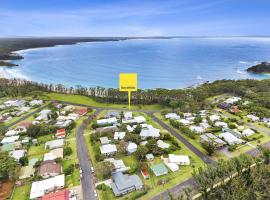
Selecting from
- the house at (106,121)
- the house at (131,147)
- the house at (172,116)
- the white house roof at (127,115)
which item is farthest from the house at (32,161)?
the house at (172,116)

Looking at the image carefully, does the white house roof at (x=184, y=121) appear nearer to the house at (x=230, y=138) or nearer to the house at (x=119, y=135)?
the house at (x=230, y=138)

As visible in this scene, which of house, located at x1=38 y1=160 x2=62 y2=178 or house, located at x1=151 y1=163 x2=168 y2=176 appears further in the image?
house, located at x1=151 y1=163 x2=168 y2=176

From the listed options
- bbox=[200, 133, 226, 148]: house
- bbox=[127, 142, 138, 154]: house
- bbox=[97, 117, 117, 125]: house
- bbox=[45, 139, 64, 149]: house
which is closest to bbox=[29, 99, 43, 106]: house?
bbox=[97, 117, 117, 125]: house

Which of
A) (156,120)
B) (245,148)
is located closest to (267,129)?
(245,148)

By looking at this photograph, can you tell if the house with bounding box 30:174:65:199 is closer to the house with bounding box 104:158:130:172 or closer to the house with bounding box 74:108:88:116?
the house with bounding box 104:158:130:172

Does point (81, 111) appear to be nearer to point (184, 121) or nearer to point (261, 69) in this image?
point (184, 121)

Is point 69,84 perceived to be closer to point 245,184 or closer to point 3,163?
point 3,163

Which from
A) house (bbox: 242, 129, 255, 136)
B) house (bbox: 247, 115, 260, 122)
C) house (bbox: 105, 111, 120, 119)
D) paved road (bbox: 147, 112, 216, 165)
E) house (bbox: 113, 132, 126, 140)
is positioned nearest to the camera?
paved road (bbox: 147, 112, 216, 165)
